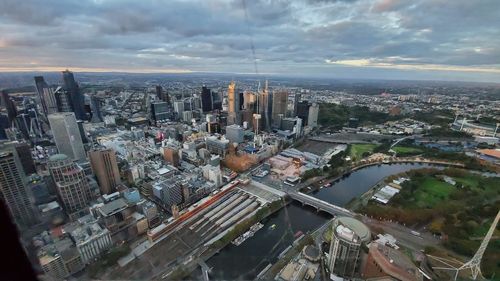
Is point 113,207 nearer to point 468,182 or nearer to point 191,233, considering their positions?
point 191,233

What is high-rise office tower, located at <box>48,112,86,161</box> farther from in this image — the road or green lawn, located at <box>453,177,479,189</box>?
green lawn, located at <box>453,177,479,189</box>

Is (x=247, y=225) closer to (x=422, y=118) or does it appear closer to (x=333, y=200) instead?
(x=333, y=200)

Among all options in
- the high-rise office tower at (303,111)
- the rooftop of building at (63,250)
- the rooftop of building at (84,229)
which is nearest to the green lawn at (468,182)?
the high-rise office tower at (303,111)

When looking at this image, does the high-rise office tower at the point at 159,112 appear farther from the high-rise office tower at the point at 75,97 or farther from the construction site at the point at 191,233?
the construction site at the point at 191,233

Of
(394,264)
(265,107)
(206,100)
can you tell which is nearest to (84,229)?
(394,264)

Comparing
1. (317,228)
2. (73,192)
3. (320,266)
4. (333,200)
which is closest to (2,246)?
(320,266)

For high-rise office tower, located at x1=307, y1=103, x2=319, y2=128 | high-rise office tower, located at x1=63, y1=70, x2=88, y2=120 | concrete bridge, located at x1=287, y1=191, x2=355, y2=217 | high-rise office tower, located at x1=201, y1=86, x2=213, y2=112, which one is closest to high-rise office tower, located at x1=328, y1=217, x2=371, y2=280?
concrete bridge, located at x1=287, y1=191, x2=355, y2=217
